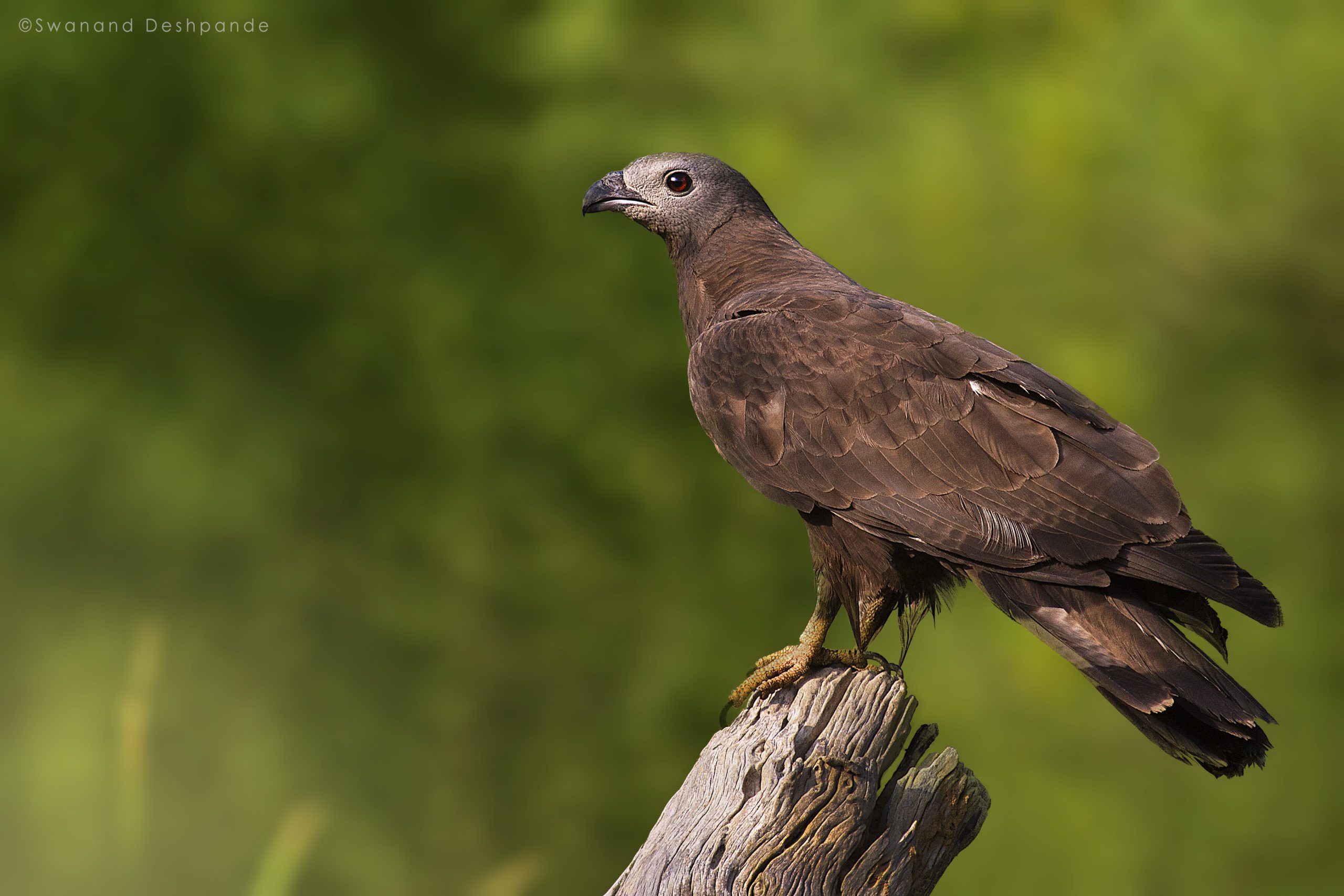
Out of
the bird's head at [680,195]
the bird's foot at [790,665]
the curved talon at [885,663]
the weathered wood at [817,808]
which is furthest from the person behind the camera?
the bird's head at [680,195]

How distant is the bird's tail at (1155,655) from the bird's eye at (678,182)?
5.41 ft

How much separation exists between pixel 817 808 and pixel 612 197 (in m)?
2.09

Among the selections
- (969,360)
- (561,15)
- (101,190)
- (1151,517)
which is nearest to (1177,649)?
(1151,517)

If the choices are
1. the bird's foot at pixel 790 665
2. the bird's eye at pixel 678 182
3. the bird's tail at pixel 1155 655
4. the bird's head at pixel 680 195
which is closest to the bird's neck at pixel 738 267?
the bird's head at pixel 680 195

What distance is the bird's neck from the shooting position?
11.2 ft

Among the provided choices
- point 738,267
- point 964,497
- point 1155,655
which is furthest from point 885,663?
point 738,267

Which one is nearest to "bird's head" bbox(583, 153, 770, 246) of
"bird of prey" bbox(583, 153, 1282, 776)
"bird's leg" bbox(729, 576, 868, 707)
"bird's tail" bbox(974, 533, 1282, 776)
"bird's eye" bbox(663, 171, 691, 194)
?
"bird's eye" bbox(663, 171, 691, 194)

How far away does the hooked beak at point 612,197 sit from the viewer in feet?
12.2

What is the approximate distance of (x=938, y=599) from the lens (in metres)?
3.10

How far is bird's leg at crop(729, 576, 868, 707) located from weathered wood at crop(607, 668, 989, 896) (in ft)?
0.84

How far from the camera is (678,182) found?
368cm

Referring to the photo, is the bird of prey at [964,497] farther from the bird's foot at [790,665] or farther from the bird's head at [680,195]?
the bird's head at [680,195]

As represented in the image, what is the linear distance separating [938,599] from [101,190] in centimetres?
468

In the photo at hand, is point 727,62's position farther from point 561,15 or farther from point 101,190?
point 101,190
